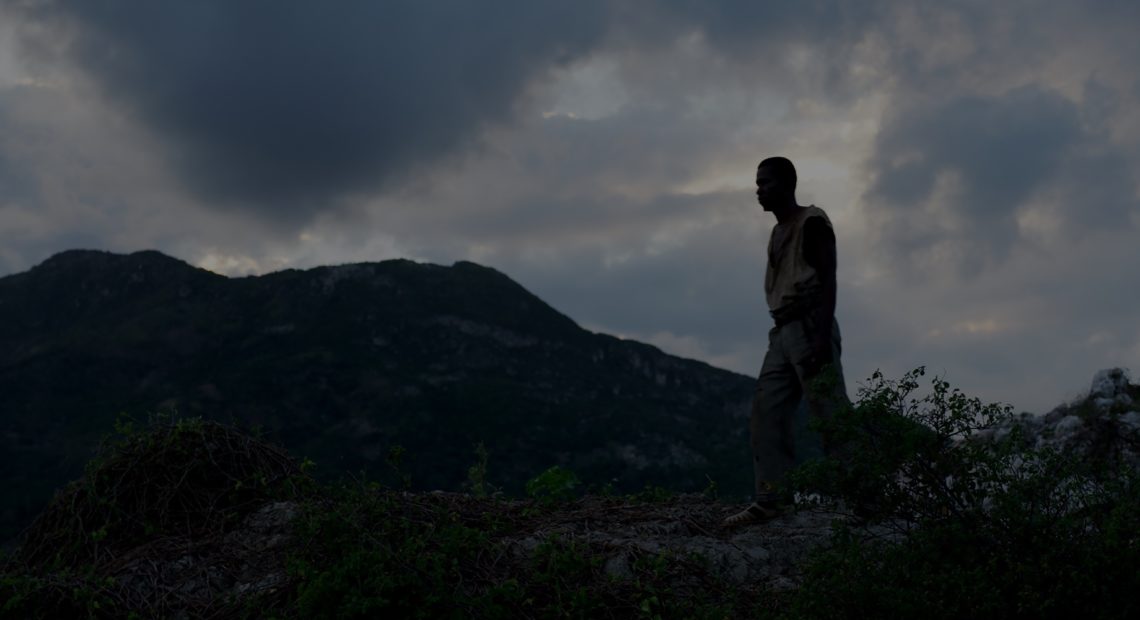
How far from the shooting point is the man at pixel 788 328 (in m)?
6.30

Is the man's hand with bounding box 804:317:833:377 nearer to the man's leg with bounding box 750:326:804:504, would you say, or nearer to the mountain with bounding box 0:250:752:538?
the man's leg with bounding box 750:326:804:504

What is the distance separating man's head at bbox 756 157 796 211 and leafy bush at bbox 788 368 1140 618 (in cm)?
250

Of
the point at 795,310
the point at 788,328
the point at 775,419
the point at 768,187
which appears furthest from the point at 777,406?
the point at 768,187

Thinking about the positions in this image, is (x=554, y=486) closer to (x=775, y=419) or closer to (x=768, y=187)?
(x=775, y=419)

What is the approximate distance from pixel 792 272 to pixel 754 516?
163cm

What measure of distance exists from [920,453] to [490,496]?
3983 millimetres

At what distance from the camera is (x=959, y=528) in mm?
4094

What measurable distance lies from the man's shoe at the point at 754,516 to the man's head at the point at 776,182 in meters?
2.01

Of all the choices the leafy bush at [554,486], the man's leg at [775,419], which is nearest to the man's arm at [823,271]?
the man's leg at [775,419]

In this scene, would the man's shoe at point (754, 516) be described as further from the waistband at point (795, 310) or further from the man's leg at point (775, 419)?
the waistband at point (795, 310)

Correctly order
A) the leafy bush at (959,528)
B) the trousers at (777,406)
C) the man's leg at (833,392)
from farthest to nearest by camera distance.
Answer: the trousers at (777,406)
the man's leg at (833,392)
the leafy bush at (959,528)

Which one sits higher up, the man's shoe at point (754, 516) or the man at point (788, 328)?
the man at point (788, 328)

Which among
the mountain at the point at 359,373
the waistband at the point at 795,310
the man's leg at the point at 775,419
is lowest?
the man's leg at the point at 775,419

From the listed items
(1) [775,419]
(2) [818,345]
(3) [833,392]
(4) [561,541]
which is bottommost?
(4) [561,541]
